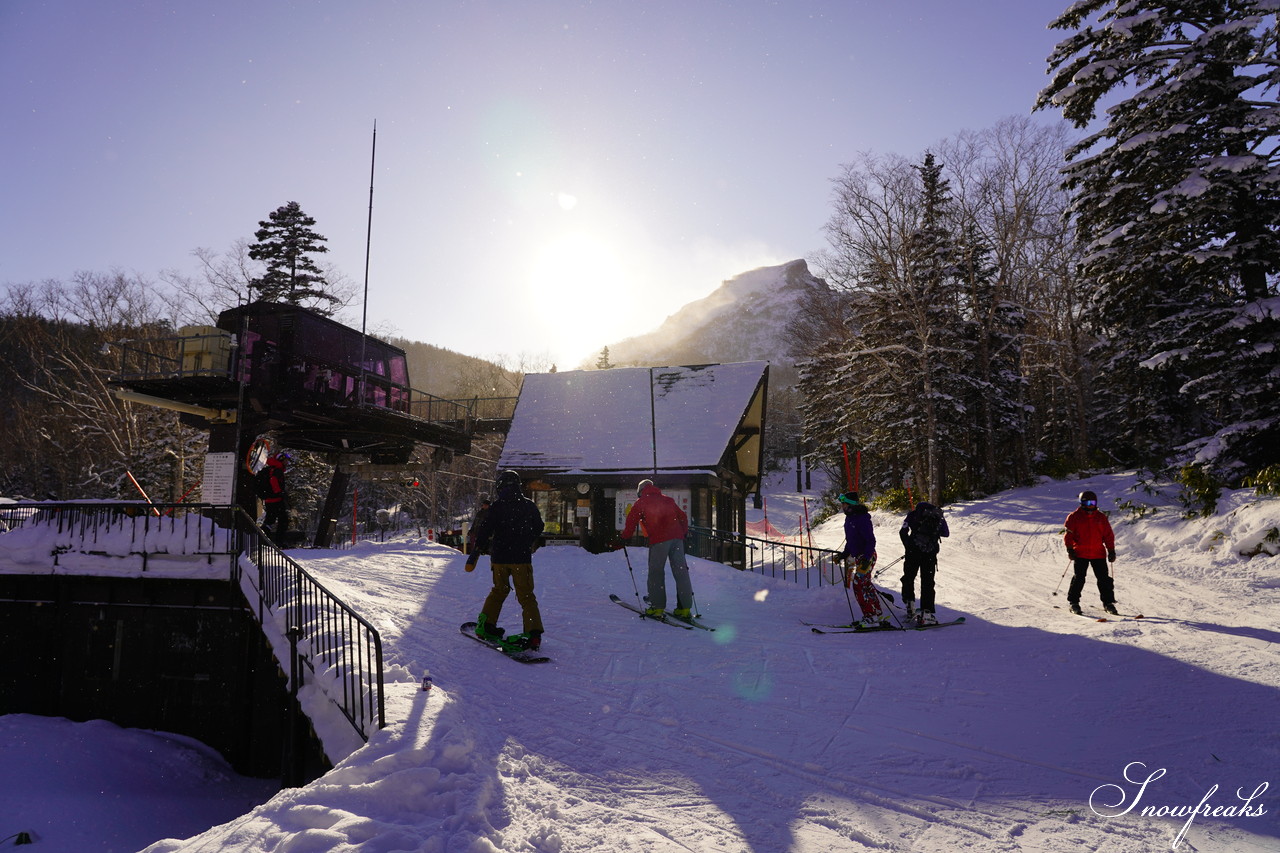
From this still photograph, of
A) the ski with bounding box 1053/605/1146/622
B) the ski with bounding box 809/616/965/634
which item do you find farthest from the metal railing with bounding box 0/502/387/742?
the ski with bounding box 1053/605/1146/622

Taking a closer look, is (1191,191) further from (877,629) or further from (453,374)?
(453,374)

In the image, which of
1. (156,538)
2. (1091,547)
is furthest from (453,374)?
(1091,547)

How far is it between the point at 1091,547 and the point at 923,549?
90.4 inches

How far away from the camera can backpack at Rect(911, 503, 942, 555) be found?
391 inches

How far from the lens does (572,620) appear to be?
10.2 metres

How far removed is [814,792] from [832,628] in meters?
5.74

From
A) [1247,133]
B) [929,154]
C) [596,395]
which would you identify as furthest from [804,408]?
[1247,133]

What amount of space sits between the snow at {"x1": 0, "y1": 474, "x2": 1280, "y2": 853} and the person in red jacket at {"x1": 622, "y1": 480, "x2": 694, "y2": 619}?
644mm

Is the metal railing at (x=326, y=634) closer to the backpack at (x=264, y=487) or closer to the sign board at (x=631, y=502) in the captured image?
the backpack at (x=264, y=487)

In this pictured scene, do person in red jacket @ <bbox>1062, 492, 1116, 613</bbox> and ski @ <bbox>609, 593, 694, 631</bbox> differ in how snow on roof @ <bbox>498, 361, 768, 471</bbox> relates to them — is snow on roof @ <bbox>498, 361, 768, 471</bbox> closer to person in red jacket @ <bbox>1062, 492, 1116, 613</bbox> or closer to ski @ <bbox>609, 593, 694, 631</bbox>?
ski @ <bbox>609, 593, 694, 631</bbox>

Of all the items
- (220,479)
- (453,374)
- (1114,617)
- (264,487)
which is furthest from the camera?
(453,374)

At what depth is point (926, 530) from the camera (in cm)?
998

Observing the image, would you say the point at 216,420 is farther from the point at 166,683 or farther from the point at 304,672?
the point at 304,672

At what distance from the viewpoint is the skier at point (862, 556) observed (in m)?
9.87
